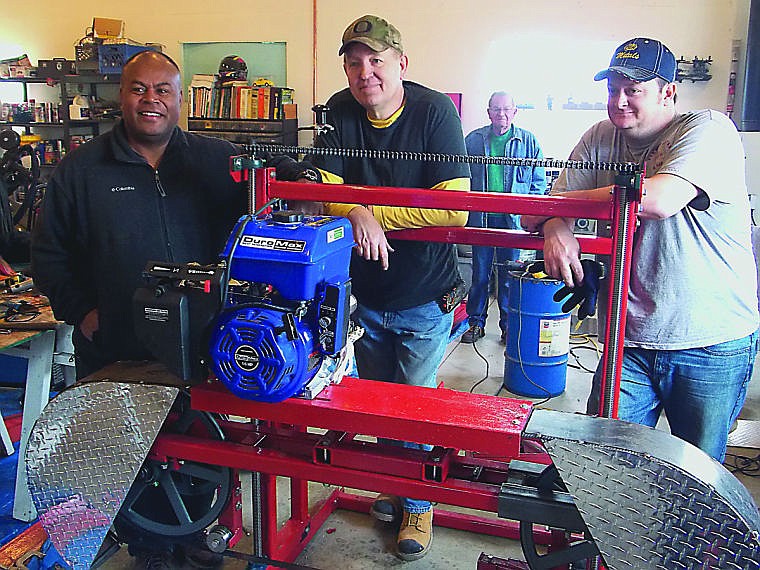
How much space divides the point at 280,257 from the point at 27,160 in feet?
24.6

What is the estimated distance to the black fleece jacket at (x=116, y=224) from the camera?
2078mm

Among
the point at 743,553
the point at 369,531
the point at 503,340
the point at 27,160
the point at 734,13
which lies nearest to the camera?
the point at 743,553


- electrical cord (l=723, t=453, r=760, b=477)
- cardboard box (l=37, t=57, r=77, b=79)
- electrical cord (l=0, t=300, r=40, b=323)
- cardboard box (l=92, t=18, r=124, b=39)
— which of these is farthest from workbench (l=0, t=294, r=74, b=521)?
cardboard box (l=37, t=57, r=77, b=79)

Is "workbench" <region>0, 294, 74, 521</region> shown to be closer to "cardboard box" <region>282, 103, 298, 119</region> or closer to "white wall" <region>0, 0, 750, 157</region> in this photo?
"cardboard box" <region>282, 103, 298, 119</region>

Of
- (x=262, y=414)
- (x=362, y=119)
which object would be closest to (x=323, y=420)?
(x=262, y=414)

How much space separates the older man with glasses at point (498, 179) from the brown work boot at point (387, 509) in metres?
2.56

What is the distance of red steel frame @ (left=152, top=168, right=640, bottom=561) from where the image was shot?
4.76 ft

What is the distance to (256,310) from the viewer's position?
1.47m

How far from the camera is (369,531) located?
2.60 m

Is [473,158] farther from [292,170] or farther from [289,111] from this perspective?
[289,111]

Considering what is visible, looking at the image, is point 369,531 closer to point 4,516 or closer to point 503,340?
point 4,516

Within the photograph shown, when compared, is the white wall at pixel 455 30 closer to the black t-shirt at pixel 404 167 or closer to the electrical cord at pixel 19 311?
the electrical cord at pixel 19 311

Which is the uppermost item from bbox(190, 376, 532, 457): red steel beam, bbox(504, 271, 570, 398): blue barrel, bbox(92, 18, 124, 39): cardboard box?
bbox(92, 18, 124, 39): cardboard box

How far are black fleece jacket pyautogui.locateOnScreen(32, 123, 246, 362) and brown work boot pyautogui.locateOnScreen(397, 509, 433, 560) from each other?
1013 millimetres
